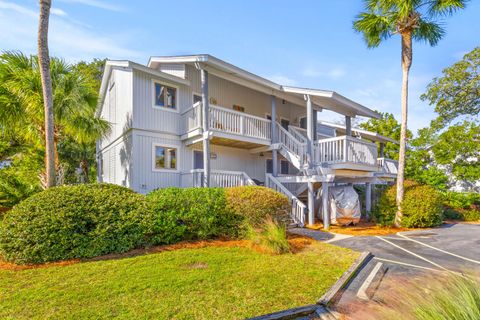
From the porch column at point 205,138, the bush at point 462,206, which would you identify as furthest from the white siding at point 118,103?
the bush at point 462,206

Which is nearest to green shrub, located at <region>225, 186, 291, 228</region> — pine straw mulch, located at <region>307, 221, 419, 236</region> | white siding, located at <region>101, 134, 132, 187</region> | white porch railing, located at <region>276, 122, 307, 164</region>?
pine straw mulch, located at <region>307, 221, 419, 236</region>

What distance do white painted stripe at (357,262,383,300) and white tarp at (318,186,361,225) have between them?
6398mm

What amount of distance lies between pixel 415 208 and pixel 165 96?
12.7m

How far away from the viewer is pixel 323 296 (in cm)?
491

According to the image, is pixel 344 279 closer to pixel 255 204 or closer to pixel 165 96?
pixel 255 204

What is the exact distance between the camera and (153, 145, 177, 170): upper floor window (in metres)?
12.9

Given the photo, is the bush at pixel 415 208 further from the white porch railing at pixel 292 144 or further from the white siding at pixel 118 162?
the white siding at pixel 118 162

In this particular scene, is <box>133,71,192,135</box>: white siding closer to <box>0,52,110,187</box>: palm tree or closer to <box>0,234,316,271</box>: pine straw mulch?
<box>0,52,110,187</box>: palm tree

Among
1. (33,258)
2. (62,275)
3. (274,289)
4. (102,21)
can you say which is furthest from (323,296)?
(102,21)

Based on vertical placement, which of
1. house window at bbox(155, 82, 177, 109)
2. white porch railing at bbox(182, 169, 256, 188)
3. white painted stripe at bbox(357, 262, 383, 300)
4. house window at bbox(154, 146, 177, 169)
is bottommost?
white painted stripe at bbox(357, 262, 383, 300)

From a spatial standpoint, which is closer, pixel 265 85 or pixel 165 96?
pixel 165 96

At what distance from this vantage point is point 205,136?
11.9 m

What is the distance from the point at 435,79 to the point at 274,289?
24.8 meters

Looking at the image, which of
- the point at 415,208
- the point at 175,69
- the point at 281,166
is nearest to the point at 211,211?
the point at 175,69
